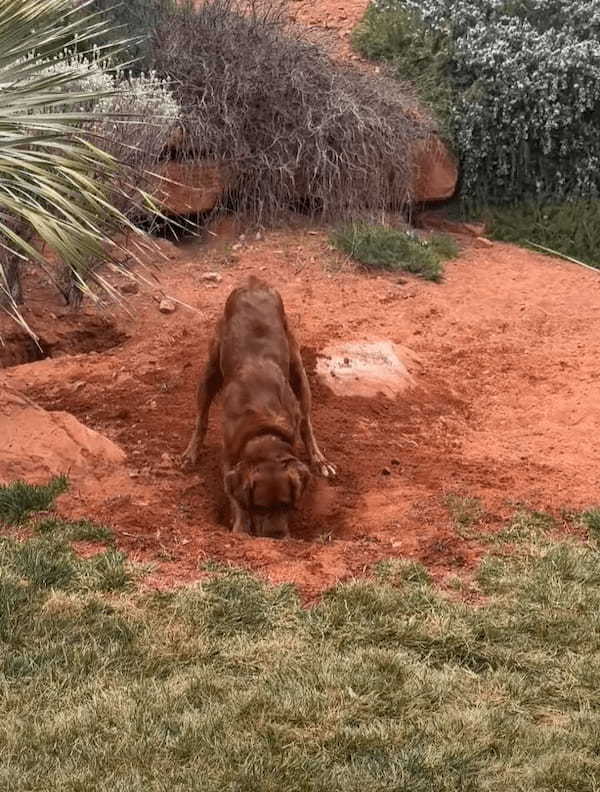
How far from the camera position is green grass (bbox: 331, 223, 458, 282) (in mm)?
10859

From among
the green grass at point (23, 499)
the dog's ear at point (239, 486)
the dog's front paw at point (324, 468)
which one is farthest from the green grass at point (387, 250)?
the green grass at point (23, 499)

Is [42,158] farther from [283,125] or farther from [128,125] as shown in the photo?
[283,125]

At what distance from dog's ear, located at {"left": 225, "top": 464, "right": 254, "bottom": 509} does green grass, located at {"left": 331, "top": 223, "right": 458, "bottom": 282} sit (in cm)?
507

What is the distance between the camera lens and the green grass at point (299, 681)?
12.8 ft

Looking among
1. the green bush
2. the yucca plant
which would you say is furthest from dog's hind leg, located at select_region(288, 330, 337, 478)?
the green bush

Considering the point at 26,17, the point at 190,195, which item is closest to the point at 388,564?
the point at 26,17

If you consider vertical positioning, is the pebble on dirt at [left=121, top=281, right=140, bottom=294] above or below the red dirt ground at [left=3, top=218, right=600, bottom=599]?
above

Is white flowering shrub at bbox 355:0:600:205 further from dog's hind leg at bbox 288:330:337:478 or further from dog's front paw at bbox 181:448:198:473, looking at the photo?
dog's front paw at bbox 181:448:198:473

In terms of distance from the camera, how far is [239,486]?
20.2ft

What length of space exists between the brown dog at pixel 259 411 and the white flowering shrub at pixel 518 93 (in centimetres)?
633

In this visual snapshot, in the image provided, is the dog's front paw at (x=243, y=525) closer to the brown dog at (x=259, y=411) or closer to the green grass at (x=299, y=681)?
the brown dog at (x=259, y=411)

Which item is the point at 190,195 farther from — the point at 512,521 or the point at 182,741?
the point at 182,741

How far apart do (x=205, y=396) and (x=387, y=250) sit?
4437 mm

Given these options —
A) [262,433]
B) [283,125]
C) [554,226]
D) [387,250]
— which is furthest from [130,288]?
[554,226]
